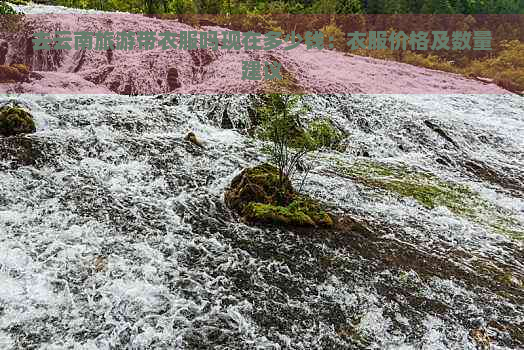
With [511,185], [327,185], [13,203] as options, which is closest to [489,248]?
[327,185]

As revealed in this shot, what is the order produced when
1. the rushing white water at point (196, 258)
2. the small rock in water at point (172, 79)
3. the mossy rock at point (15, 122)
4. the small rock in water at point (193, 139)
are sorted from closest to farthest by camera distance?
1. the rushing white water at point (196, 258)
2. the mossy rock at point (15, 122)
3. the small rock in water at point (193, 139)
4. the small rock in water at point (172, 79)

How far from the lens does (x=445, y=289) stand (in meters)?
5.25

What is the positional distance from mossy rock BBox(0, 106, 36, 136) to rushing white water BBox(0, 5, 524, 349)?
0.24 metres

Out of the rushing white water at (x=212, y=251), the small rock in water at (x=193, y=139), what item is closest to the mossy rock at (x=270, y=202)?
the rushing white water at (x=212, y=251)

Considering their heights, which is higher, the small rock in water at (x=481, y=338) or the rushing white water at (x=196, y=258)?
the rushing white water at (x=196, y=258)

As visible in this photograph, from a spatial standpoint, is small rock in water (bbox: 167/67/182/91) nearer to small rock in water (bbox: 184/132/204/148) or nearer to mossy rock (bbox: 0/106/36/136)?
small rock in water (bbox: 184/132/204/148)

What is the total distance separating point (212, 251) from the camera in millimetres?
5449

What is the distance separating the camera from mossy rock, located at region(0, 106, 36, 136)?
7.46 metres

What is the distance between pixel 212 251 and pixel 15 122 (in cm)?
461

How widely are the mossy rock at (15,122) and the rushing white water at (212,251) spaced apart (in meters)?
0.24

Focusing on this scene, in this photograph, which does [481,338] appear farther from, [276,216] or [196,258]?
[196,258]

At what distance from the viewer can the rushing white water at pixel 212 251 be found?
433cm

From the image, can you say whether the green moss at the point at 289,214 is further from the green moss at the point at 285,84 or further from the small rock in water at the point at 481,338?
the green moss at the point at 285,84

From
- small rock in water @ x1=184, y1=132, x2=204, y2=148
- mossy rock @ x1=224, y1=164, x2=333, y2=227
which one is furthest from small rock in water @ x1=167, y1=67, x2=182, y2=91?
mossy rock @ x1=224, y1=164, x2=333, y2=227
